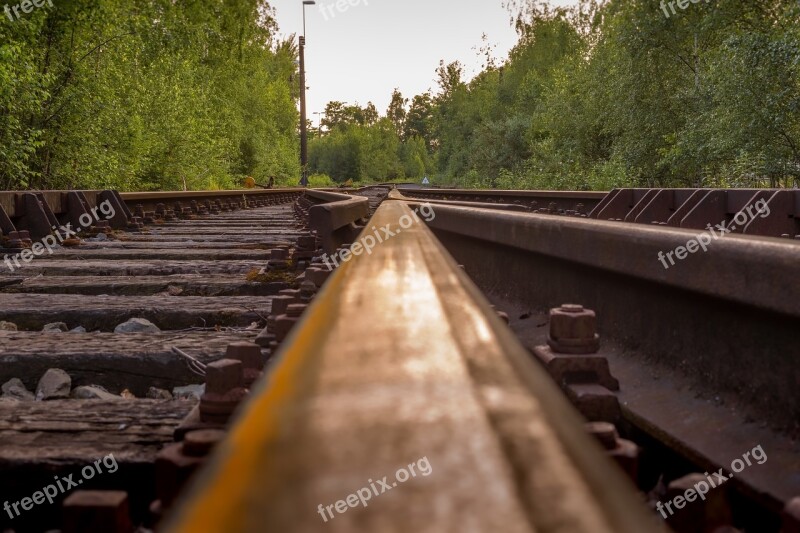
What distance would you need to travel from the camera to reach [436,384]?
500 mm

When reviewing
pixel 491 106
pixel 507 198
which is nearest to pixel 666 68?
pixel 507 198

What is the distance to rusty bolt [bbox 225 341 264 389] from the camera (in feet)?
5.79

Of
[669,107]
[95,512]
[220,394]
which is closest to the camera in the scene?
[95,512]

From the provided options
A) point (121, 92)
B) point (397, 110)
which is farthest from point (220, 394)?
point (397, 110)

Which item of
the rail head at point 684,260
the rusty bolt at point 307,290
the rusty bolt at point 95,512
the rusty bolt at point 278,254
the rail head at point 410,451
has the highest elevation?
the rail head at point 410,451

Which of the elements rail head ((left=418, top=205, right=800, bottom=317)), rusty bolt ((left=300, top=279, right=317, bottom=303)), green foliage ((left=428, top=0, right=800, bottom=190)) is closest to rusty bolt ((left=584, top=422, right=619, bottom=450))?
rail head ((left=418, top=205, right=800, bottom=317))

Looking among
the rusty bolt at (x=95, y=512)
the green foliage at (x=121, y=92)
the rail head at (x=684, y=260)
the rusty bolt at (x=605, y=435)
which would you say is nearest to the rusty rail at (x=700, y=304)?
the rail head at (x=684, y=260)

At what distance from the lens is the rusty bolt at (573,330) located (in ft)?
5.57

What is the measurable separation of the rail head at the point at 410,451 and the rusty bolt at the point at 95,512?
516mm

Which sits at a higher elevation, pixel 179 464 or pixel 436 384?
pixel 436 384

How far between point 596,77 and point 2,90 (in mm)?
24606

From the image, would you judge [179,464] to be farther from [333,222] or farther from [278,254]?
[278,254]

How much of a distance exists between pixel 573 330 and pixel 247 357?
2.71ft

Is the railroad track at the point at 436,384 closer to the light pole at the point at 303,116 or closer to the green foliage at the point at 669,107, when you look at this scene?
the green foliage at the point at 669,107
